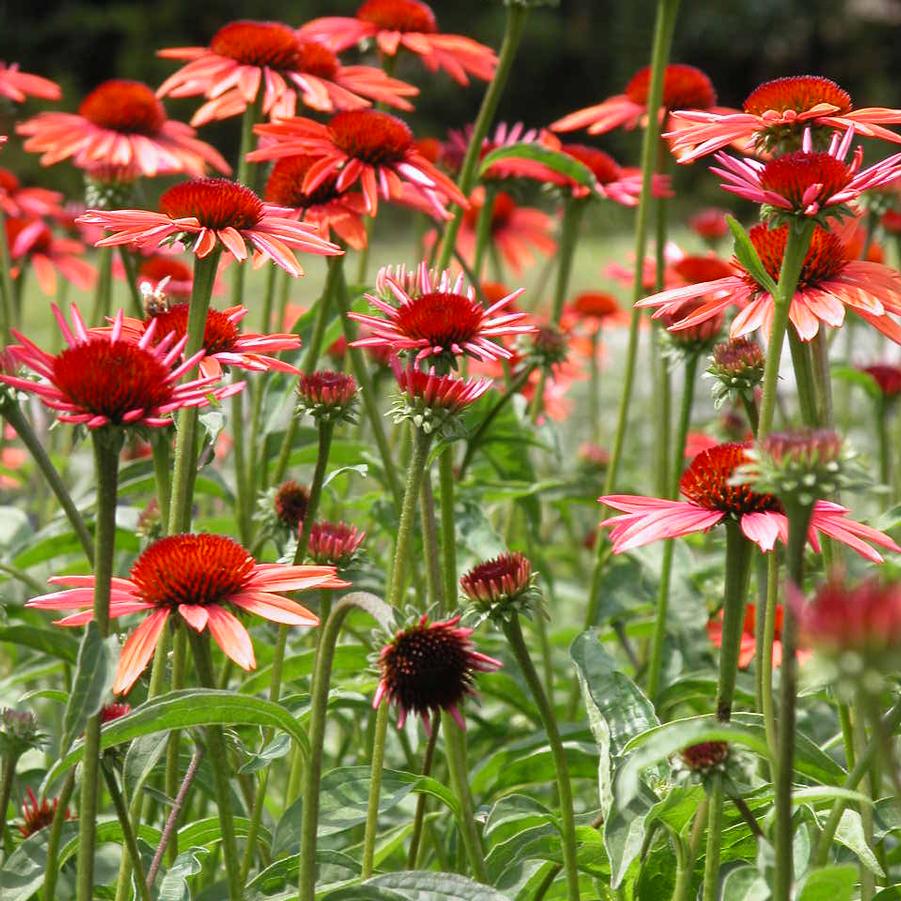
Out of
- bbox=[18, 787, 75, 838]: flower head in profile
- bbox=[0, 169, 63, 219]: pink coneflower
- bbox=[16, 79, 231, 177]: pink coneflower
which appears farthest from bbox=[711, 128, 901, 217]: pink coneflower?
bbox=[0, 169, 63, 219]: pink coneflower

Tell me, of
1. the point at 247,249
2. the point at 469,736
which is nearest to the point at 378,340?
the point at 247,249

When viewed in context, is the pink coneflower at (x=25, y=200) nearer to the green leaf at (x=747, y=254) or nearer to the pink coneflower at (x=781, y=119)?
the pink coneflower at (x=781, y=119)

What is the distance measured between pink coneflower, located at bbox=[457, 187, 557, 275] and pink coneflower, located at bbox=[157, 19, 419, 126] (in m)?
0.67

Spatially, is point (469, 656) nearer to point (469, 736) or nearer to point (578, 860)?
point (578, 860)

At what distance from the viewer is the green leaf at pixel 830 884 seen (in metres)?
0.73

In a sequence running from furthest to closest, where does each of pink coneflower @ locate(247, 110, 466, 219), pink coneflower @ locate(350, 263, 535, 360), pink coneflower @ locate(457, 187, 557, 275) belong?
1. pink coneflower @ locate(457, 187, 557, 275)
2. pink coneflower @ locate(247, 110, 466, 219)
3. pink coneflower @ locate(350, 263, 535, 360)

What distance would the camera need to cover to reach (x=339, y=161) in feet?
4.35

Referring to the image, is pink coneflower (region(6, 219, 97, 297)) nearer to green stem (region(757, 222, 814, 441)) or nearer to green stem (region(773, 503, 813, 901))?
green stem (region(757, 222, 814, 441))

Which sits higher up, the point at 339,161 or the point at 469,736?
the point at 339,161

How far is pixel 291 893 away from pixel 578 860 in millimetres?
218

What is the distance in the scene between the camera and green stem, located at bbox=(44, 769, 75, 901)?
85 cm

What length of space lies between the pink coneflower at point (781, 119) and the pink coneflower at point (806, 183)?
10 cm

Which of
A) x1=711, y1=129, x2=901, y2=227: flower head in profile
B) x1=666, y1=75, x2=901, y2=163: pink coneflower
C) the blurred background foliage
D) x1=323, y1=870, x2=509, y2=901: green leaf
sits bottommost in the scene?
x1=323, y1=870, x2=509, y2=901: green leaf

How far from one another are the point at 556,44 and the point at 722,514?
831 centimetres
